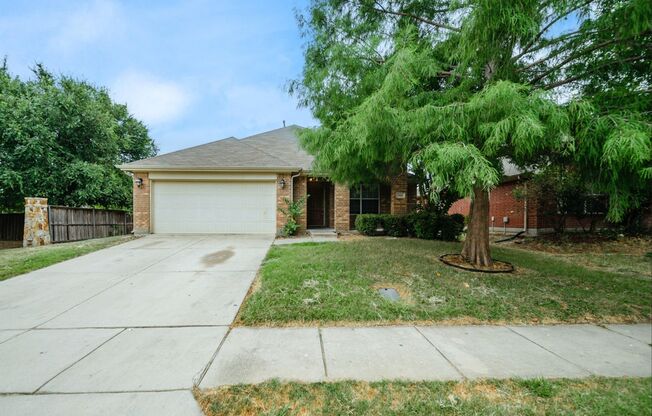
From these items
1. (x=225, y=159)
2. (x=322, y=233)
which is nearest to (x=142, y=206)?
(x=225, y=159)

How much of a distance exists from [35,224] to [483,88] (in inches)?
501

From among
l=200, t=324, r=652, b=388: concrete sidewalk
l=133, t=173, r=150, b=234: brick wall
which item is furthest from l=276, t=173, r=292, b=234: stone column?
l=200, t=324, r=652, b=388: concrete sidewalk

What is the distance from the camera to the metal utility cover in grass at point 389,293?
4.17 meters

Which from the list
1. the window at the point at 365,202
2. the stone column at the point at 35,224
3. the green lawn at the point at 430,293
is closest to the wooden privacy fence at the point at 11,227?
the stone column at the point at 35,224

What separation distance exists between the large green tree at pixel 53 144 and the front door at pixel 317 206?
9.20 meters

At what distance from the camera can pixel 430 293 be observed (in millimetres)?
4301

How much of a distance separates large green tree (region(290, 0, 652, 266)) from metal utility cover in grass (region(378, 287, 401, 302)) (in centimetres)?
190

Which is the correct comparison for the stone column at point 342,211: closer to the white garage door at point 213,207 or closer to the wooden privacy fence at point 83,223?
the white garage door at point 213,207

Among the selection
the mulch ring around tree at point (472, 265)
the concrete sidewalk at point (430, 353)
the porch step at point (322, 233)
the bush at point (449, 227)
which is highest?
the bush at point (449, 227)

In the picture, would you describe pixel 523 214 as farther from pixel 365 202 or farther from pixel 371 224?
pixel 371 224

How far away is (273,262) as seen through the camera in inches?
232

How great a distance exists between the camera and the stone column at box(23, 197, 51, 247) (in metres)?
8.70

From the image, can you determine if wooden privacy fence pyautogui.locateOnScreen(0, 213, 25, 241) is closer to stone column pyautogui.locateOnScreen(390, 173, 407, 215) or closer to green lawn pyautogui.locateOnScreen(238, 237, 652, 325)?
green lawn pyautogui.locateOnScreen(238, 237, 652, 325)

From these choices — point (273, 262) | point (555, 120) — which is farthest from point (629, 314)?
point (273, 262)
